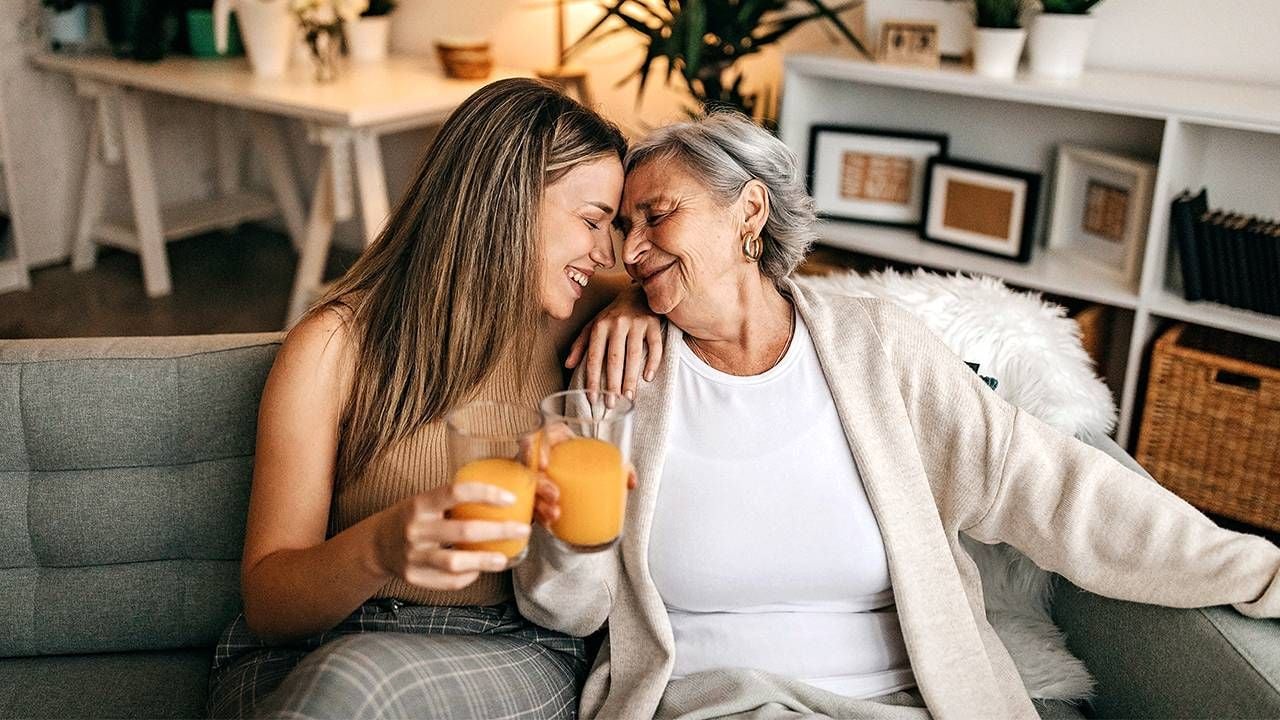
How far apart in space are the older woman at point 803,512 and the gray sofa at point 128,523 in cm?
18

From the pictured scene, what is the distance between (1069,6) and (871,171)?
64 centimetres

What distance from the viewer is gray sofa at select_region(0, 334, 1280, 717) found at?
157 cm

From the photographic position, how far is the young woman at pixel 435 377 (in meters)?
1.39

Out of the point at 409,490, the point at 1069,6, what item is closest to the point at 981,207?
the point at 1069,6

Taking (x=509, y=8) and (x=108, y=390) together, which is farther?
(x=509, y=8)

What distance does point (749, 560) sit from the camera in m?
1.49

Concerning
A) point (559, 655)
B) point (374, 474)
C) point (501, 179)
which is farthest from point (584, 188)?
point (559, 655)

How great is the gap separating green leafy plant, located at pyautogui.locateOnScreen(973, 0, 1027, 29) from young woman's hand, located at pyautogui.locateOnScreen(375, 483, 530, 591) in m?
2.09

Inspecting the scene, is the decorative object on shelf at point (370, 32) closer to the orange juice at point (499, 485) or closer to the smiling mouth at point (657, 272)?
the smiling mouth at point (657, 272)

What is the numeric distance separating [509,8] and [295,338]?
2949 mm

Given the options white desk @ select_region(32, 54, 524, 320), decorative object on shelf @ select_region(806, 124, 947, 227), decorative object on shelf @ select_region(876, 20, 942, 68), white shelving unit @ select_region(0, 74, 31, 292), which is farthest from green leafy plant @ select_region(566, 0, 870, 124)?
white shelving unit @ select_region(0, 74, 31, 292)

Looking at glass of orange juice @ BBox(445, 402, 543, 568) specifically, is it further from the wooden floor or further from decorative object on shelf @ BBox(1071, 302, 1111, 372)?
the wooden floor

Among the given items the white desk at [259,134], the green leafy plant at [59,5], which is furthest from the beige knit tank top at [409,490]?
the green leafy plant at [59,5]

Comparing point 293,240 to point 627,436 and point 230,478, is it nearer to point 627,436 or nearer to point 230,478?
point 230,478
